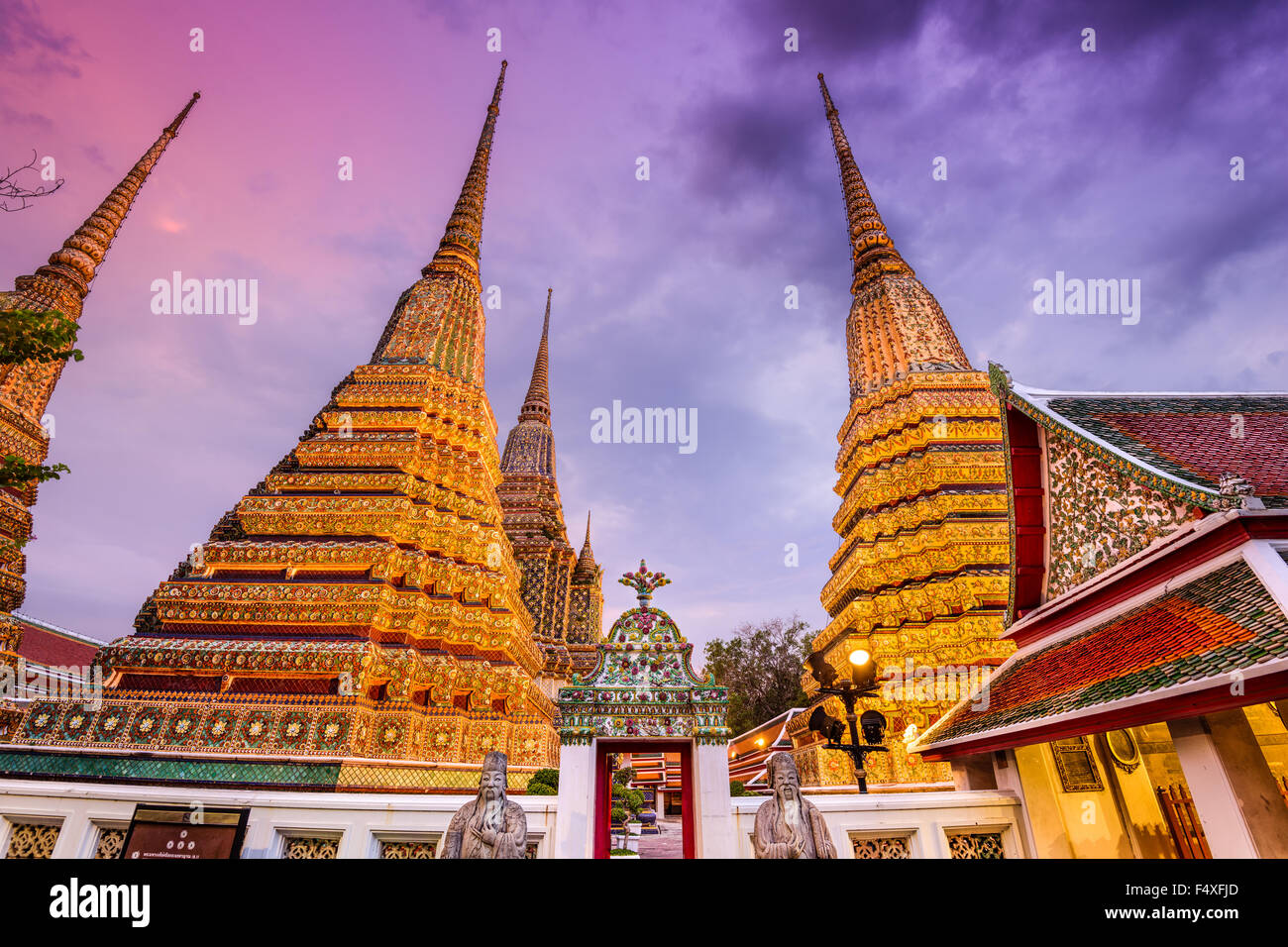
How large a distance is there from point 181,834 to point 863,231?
78.7ft

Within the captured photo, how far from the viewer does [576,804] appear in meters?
5.29

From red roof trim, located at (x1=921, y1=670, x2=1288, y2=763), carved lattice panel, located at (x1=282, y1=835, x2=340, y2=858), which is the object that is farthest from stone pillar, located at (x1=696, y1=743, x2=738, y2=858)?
red roof trim, located at (x1=921, y1=670, x2=1288, y2=763)

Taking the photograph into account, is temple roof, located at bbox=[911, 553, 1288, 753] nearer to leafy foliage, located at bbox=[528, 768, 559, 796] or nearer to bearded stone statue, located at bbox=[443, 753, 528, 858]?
bearded stone statue, located at bbox=[443, 753, 528, 858]

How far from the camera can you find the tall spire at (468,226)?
2203 cm

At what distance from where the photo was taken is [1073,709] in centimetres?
461

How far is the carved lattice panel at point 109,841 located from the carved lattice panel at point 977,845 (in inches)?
300

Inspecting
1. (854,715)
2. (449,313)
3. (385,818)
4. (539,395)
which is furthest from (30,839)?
(539,395)

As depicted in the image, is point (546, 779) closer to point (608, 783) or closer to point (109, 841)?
point (608, 783)

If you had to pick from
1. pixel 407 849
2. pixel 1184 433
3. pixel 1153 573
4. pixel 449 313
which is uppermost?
pixel 449 313

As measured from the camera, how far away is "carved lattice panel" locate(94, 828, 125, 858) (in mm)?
5121

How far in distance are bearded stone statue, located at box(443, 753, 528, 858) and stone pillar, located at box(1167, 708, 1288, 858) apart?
4.96m

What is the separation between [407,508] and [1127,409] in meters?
14.3
